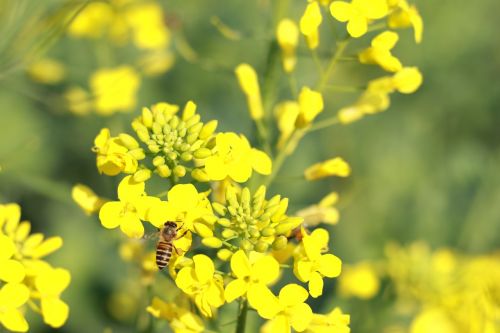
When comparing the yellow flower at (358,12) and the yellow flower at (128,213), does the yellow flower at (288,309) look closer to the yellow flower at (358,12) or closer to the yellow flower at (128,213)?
the yellow flower at (128,213)

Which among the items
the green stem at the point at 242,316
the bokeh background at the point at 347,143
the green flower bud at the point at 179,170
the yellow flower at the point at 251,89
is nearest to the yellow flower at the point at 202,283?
the green stem at the point at 242,316

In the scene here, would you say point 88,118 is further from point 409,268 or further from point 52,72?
point 409,268

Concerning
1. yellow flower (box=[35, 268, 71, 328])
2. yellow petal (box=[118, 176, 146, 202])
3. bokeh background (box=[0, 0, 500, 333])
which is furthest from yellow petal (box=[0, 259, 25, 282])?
bokeh background (box=[0, 0, 500, 333])

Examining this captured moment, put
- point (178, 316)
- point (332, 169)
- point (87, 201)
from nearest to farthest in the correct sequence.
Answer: point (178, 316), point (87, 201), point (332, 169)

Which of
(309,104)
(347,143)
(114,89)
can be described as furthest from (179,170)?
(347,143)

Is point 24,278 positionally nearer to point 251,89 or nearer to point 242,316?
point 242,316
